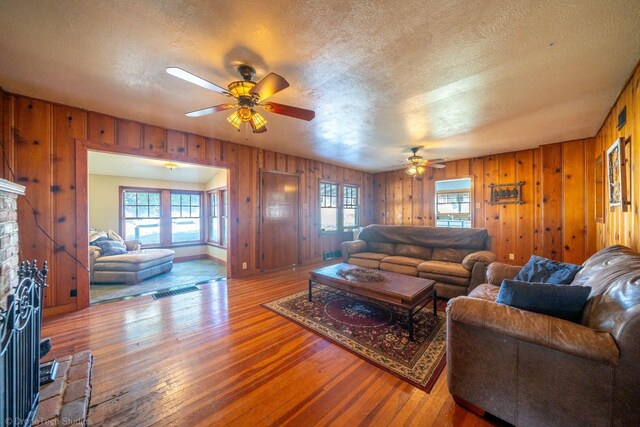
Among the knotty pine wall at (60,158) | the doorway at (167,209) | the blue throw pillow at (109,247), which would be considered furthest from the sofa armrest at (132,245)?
the knotty pine wall at (60,158)

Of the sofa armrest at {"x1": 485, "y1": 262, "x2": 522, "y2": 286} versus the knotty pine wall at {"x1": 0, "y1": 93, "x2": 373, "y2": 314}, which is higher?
the knotty pine wall at {"x1": 0, "y1": 93, "x2": 373, "y2": 314}

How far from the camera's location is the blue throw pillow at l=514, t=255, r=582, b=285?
196cm

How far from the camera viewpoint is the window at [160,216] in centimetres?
585

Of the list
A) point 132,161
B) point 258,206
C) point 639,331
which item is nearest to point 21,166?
point 132,161

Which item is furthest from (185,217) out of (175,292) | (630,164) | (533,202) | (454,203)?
(533,202)

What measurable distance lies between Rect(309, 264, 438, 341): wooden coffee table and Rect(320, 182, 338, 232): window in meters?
3.25

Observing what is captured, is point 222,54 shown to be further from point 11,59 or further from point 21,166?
point 21,166

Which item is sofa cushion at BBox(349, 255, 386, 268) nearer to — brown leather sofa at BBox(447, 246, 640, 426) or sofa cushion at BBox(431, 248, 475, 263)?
sofa cushion at BBox(431, 248, 475, 263)

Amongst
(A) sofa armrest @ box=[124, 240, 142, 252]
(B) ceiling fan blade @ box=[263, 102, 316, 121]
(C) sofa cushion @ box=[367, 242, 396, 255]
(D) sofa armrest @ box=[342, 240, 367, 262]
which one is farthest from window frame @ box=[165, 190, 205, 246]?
(B) ceiling fan blade @ box=[263, 102, 316, 121]

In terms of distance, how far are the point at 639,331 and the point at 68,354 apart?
377cm

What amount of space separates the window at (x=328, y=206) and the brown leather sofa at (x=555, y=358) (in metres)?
4.78

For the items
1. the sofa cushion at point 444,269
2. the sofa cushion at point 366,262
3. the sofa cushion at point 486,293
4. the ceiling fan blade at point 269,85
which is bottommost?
the sofa cushion at point 366,262

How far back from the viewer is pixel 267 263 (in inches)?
194

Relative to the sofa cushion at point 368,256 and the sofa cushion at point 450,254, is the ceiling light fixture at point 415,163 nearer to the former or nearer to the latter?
the sofa cushion at point 450,254
